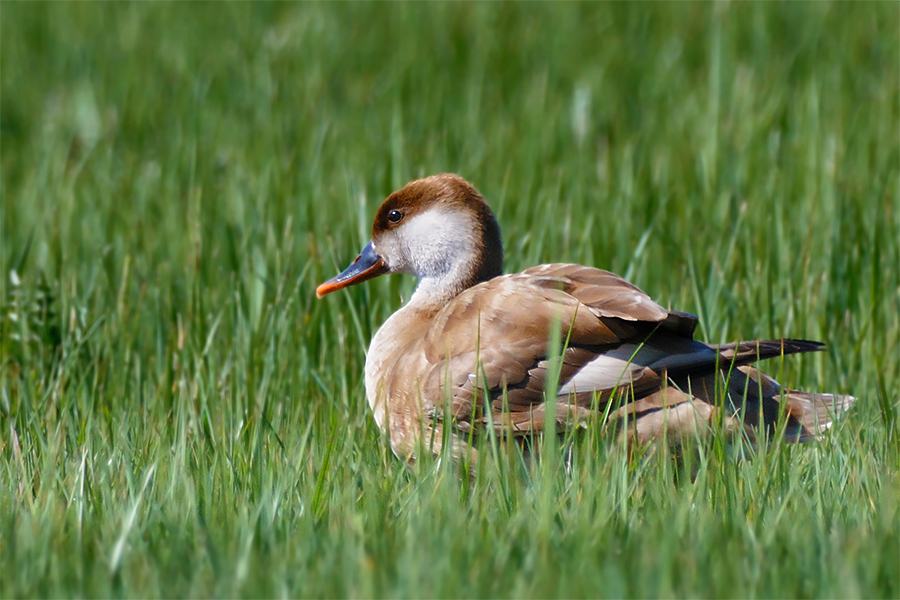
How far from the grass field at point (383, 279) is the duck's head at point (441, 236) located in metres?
0.51

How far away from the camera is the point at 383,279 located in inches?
184

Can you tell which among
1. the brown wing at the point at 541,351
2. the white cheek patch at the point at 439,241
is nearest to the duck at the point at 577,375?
the brown wing at the point at 541,351

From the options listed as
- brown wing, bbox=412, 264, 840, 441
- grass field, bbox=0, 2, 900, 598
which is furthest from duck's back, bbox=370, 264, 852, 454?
grass field, bbox=0, 2, 900, 598

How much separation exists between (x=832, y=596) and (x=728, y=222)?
309cm

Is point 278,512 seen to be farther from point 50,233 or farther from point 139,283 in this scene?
point 50,233

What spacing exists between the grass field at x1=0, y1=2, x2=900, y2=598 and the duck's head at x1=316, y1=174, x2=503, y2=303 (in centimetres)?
51

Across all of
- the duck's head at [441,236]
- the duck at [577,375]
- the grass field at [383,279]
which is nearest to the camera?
the grass field at [383,279]

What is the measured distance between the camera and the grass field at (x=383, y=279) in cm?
237

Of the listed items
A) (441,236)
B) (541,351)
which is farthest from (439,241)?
(541,351)

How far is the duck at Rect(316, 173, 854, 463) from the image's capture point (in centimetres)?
318

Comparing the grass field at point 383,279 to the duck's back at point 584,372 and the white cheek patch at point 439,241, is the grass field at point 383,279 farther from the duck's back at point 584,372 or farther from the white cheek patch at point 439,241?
the white cheek patch at point 439,241

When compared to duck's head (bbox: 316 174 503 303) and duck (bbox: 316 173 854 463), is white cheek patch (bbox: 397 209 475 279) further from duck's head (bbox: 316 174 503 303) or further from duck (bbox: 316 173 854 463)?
duck (bbox: 316 173 854 463)

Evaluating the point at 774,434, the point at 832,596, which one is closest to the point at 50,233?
the point at 774,434

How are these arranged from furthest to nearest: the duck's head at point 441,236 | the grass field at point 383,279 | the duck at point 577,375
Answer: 1. the duck's head at point 441,236
2. the duck at point 577,375
3. the grass field at point 383,279
